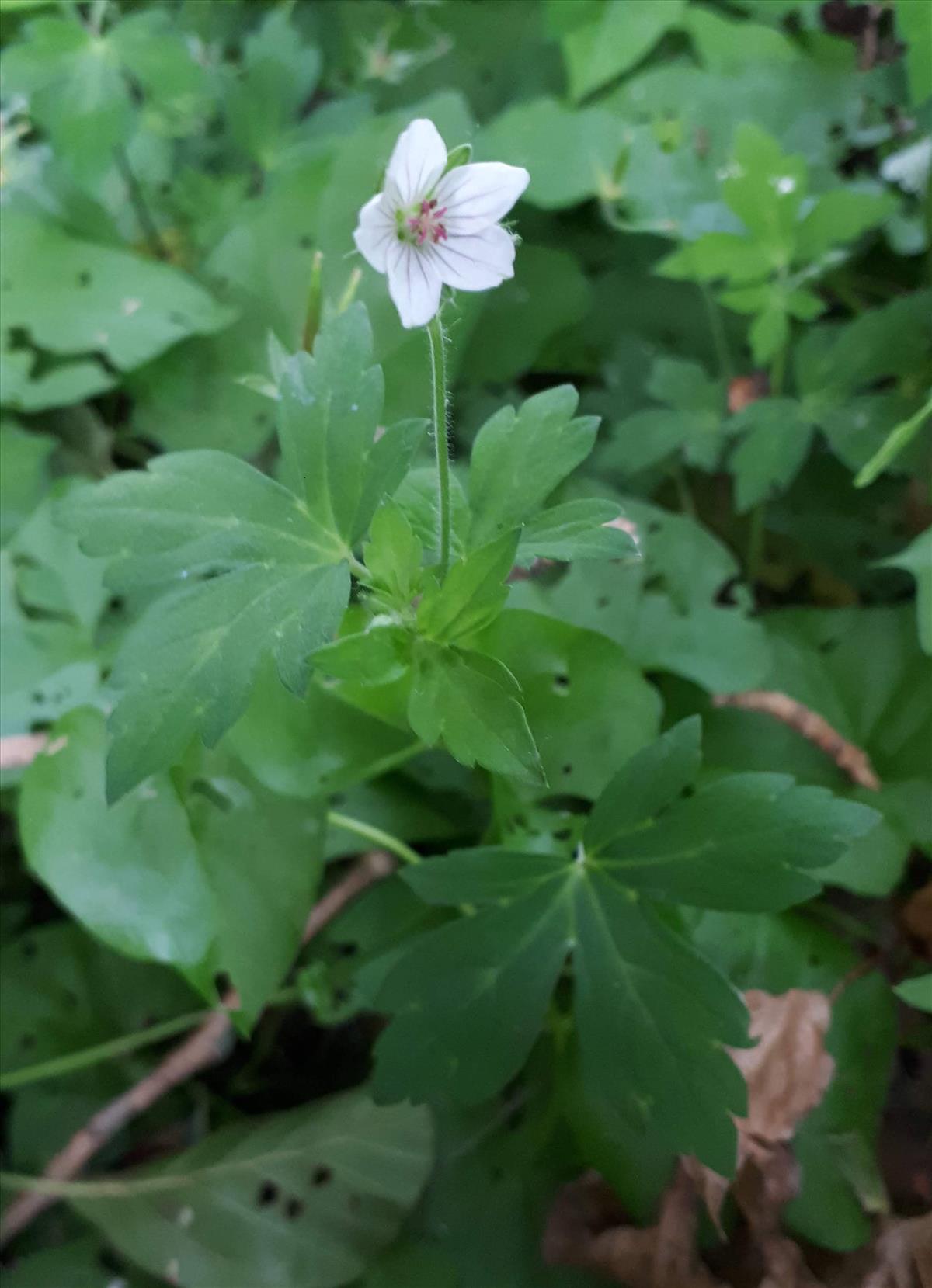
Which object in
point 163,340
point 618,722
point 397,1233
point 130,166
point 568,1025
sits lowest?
point 397,1233

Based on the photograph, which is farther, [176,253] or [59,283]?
[176,253]

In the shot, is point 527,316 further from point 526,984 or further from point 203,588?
point 526,984

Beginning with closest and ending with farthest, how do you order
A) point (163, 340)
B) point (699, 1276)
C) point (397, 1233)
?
1. point (699, 1276)
2. point (397, 1233)
3. point (163, 340)

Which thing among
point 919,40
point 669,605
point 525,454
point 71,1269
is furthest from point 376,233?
point 71,1269

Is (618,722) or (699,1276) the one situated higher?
(618,722)

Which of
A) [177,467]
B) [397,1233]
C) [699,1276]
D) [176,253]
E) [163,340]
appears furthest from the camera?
[176,253]

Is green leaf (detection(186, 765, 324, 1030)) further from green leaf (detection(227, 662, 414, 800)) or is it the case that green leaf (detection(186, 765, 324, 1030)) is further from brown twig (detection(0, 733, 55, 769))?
brown twig (detection(0, 733, 55, 769))

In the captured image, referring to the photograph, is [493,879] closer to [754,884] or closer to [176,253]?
[754,884]

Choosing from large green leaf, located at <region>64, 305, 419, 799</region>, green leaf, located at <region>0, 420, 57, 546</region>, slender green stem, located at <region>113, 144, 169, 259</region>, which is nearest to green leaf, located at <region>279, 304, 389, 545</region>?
large green leaf, located at <region>64, 305, 419, 799</region>

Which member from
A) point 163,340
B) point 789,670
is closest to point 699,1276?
point 789,670
